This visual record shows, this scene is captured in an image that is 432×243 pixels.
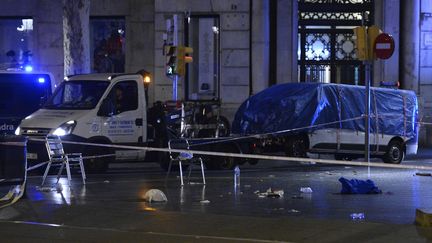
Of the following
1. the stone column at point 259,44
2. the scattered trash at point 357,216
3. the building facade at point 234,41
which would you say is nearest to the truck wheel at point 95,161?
the building facade at point 234,41

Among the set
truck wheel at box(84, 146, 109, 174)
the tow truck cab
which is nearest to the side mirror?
the tow truck cab

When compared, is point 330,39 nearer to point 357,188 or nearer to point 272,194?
point 357,188

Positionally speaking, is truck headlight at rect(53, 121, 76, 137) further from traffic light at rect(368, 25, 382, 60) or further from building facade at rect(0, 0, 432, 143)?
building facade at rect(0, 0, 432, 143)

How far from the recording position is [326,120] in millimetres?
18734

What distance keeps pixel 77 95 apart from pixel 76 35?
4.51 metres

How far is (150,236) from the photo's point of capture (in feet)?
29.2

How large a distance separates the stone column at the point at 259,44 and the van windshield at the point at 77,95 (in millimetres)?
8791

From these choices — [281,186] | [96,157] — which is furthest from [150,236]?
[96,157]

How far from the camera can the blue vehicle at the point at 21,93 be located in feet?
61.7

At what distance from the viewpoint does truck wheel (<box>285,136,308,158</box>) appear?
18422mm

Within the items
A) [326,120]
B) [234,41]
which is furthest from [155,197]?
[234,41]

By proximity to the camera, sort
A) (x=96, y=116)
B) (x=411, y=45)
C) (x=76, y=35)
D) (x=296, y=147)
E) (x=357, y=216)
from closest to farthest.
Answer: (x=357, y=216) → (x=96, y=116) → (x=296, y=147) → (x=76, y=35) → (x=411, y=45)

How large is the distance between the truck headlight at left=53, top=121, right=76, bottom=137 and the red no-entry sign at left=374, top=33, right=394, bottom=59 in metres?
7.20

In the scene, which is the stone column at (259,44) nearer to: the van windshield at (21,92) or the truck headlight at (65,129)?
the van windshield at (21,92)
